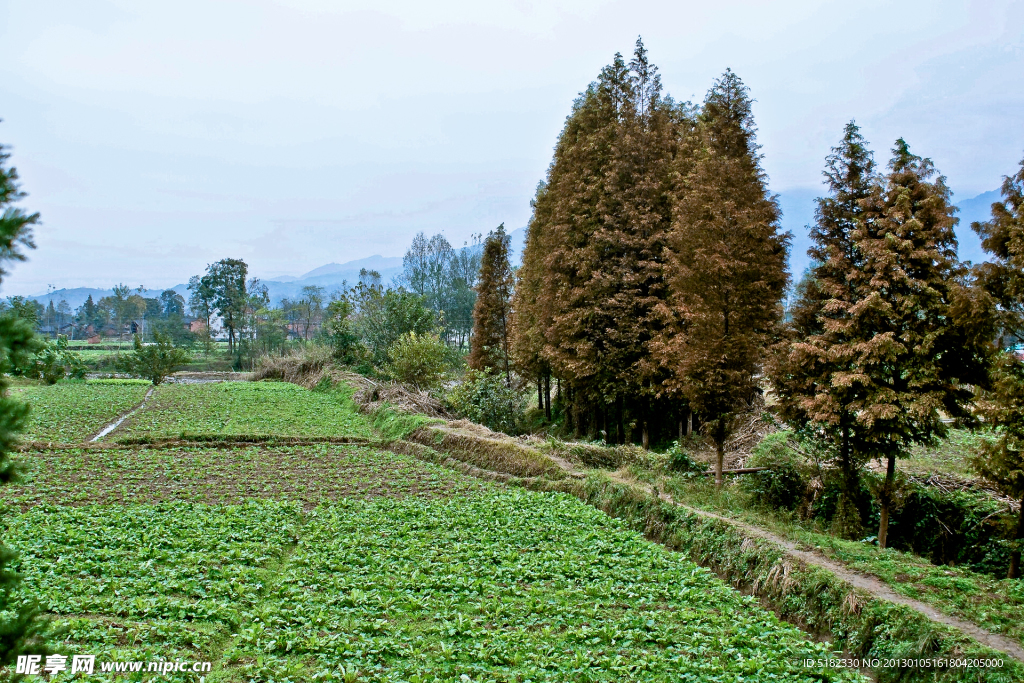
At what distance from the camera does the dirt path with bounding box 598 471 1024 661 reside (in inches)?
237

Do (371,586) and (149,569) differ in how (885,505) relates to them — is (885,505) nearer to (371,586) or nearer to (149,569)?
(371,586)

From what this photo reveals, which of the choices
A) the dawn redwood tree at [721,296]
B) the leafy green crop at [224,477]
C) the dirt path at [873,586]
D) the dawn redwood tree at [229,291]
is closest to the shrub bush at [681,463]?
the dawn redwood tree at [721,296]

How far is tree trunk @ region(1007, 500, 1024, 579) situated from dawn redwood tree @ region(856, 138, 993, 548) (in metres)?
1.73

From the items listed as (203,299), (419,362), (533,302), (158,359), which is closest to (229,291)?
(203,299)

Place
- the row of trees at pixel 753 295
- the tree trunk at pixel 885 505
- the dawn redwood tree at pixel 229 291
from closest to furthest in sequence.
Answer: the row of trees at pixel 753 295 < the tree trunk at pixel 885 505 < the dawn redwood tree at pixel 229 291

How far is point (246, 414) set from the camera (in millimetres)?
23344

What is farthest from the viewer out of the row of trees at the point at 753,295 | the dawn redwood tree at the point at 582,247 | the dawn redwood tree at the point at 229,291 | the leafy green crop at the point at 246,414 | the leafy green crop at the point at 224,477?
the dawn redwood tree at the point at 229,291

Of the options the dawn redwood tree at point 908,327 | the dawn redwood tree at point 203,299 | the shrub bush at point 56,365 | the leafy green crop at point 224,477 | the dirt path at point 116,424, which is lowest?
the leafy green crop at point 224,477

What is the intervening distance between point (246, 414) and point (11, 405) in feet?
74.4

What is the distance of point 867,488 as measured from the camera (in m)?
11.6

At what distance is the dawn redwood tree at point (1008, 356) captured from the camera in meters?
7.96

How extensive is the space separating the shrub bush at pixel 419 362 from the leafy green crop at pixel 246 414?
3.28m

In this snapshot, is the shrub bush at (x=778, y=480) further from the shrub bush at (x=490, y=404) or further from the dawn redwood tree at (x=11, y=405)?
the dawn redwood tree at (x=11, y=405)

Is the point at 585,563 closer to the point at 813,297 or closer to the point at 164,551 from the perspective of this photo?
the point at 164,551
